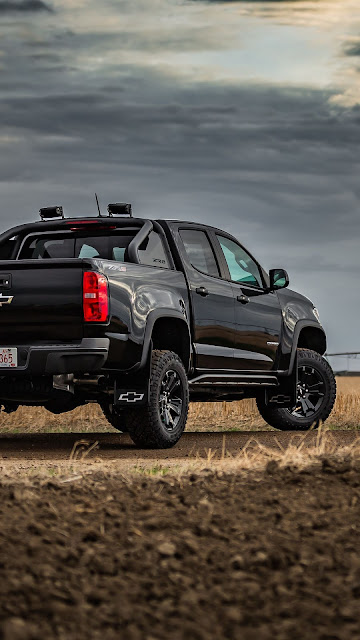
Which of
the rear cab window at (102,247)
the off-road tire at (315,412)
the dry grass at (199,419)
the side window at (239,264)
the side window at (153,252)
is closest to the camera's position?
the side window at (153,252)

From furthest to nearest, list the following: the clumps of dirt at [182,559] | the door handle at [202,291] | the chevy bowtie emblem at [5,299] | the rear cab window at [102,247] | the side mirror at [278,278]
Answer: the side mirror at [278,278]
the door handle at [202,291]
the rear cab window at [102,247]
the chevy bowtie emblem at [5,299]
the clumps of dirt at [182,559]

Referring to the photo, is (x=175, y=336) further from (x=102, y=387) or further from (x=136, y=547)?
(x=136, y=547)

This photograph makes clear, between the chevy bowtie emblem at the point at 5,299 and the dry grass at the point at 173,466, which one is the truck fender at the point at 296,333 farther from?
the chevy bowtie emblem at the point at 5,299

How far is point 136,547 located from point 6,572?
75 centimetres

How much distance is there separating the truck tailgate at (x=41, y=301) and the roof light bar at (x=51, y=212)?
210cm

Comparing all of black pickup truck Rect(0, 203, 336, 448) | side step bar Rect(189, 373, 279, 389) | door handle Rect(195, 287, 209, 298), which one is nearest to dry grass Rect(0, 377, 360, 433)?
black pickup truck Rect(0, 203, 336, 448)

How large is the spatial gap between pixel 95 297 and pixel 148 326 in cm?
85

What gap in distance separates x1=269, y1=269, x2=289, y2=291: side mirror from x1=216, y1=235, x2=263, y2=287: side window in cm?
20

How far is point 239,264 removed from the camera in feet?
45.5

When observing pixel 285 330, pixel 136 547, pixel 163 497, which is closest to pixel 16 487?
pixel 163 497

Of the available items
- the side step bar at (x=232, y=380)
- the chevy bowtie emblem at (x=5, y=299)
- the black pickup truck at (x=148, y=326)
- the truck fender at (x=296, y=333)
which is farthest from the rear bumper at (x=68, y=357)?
the truck fender at (x=296, y=333)

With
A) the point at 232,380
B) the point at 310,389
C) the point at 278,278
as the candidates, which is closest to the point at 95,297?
the point at 232,380

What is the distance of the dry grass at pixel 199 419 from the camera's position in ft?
57.0

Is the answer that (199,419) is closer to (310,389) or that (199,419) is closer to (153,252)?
(310,389)
